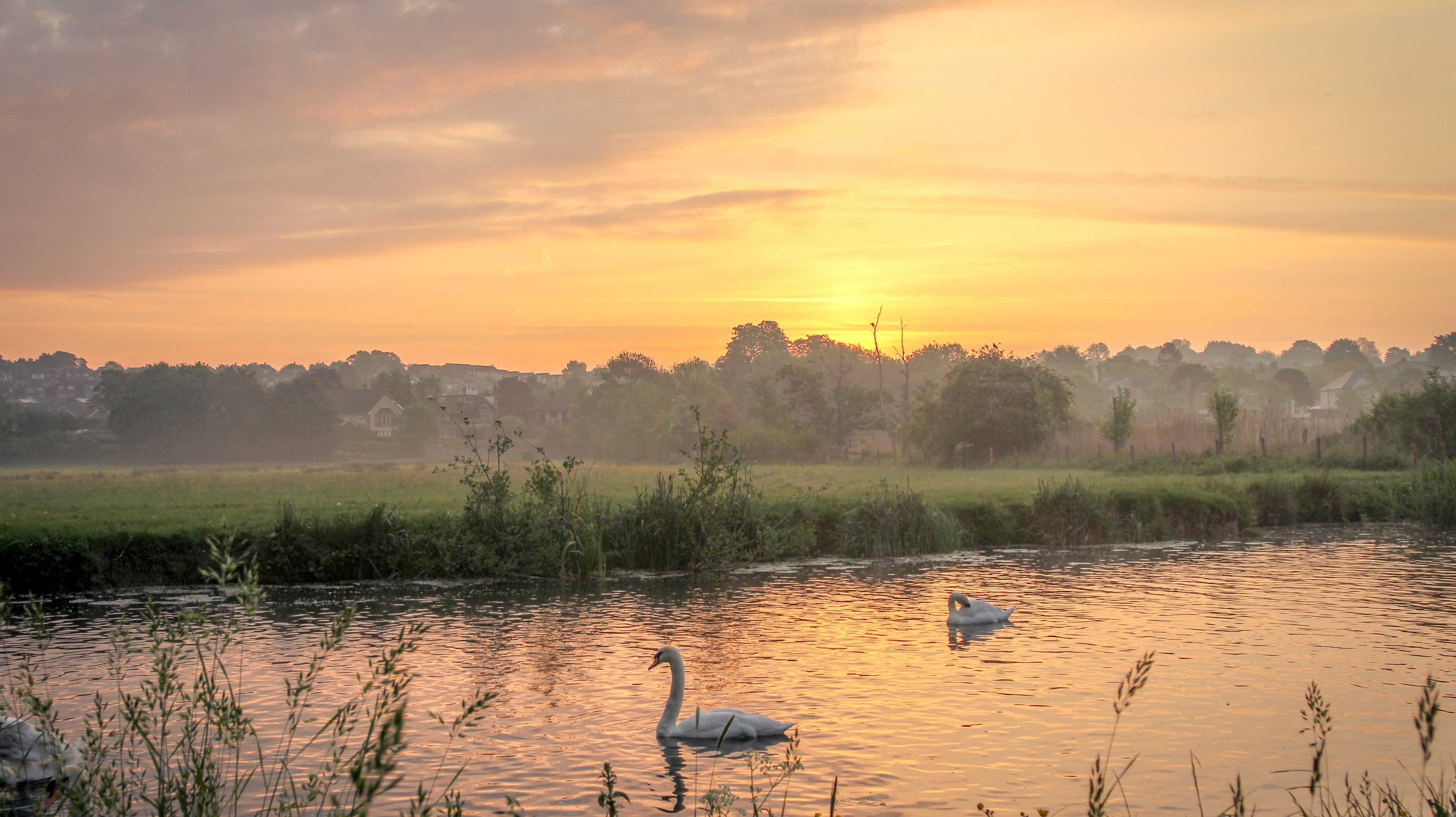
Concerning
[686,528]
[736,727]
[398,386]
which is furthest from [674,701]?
[398,386]

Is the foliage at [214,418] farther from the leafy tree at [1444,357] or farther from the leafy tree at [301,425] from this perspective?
the leafy tree at [1444,357]

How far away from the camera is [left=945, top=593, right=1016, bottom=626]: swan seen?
14.6 metres

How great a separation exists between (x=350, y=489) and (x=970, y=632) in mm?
30981

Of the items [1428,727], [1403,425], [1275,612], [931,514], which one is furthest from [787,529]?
[1403,425]

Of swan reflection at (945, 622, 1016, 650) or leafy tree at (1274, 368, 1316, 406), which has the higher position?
leafy tree at (1274, 368, 1316, 406)

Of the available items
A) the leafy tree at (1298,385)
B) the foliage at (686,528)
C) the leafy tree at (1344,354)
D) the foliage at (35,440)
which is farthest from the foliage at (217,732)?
the leafy tree at (1344,354)

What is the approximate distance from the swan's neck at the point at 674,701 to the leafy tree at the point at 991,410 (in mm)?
41951

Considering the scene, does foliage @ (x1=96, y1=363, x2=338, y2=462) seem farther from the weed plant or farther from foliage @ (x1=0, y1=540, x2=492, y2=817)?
foliage @ (x1=0, y1=540, x2=492, y2=817)

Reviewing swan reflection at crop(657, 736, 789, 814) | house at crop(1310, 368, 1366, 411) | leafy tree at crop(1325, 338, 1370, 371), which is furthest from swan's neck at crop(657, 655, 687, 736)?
leafy tree at crop(1325, 338, 1370, 371)

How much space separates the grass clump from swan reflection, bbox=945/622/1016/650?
7.86 metres

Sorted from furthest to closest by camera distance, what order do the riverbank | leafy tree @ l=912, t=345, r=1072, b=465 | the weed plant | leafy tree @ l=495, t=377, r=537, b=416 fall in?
leafy tree @ l=495, t=377, r=537, b=416 → leafy tree @ l=912, t=345, r=1072, b=465 → the riverbank → the weed plant

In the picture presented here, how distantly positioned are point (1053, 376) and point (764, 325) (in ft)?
255

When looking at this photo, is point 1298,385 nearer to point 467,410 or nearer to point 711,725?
point 467,410

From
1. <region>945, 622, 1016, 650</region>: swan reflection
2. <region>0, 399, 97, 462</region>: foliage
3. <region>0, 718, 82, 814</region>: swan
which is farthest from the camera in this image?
<region>0, 399, 97, 462</region>: foliage
